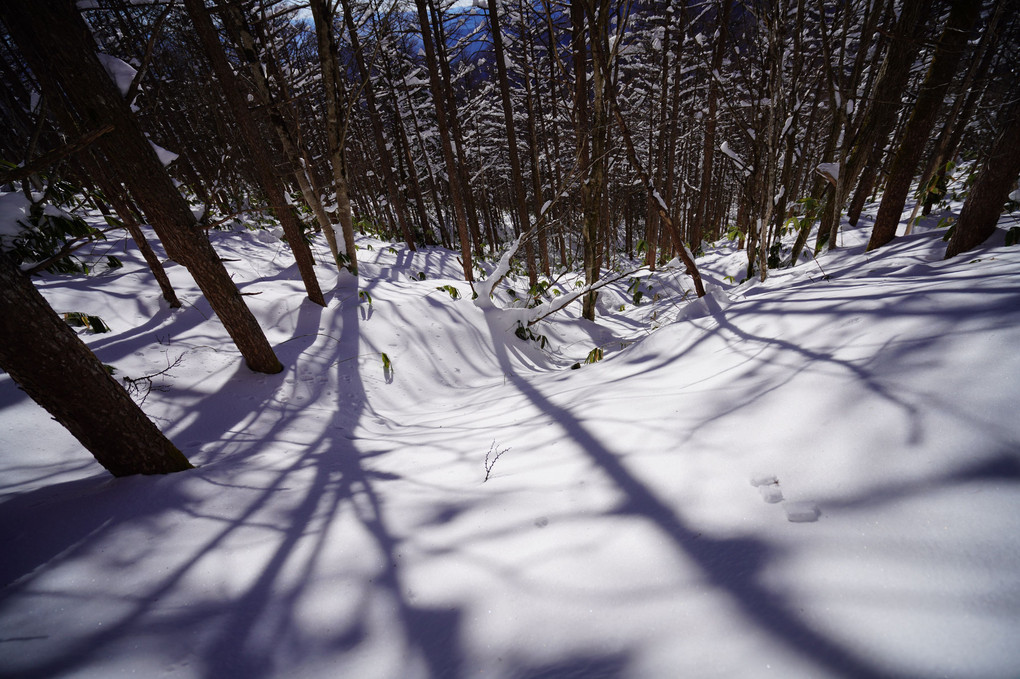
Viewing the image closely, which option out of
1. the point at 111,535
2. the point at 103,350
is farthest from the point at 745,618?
the point at 103,350

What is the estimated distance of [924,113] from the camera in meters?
4.93

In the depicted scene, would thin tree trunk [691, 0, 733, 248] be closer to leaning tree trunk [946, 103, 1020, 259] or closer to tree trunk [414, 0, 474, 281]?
leaning tree trunk [946, 103, 1020, 259]

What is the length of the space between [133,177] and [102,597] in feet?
10.0

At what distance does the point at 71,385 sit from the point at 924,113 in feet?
29.5

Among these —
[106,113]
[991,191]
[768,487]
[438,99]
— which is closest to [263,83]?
[438,99]

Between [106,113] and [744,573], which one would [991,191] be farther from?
[106,113]

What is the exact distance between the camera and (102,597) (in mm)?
1252

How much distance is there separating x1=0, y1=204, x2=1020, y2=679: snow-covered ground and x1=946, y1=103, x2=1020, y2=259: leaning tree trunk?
2.29 metres

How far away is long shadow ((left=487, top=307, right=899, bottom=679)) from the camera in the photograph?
0.77 metres

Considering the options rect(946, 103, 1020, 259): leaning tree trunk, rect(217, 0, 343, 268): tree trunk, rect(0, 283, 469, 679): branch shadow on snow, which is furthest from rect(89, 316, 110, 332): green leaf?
rect(946, 103, 1020, 259): leaning tree trunk

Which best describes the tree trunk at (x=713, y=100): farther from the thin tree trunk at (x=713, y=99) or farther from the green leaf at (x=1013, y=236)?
the green leaf at (x=1013, y=236)

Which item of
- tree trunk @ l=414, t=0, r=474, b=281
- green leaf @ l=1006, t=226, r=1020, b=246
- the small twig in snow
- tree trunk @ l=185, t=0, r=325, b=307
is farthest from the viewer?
tree trunk @ l=414, t=0, r=474, b=281

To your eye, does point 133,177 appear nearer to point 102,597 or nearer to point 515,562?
point 102,597

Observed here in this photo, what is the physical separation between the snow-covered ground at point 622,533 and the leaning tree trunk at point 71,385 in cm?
17
